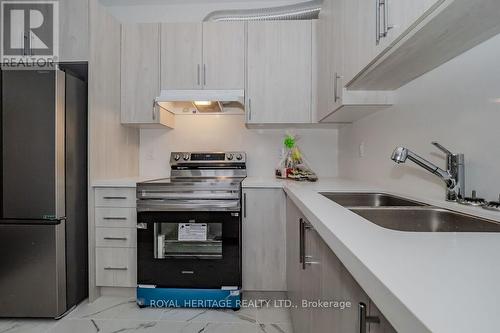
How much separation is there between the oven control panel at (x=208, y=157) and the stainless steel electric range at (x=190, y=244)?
0.58m

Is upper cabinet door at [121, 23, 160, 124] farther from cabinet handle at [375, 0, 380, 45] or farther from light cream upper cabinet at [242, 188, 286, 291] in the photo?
cabinet handle at [375, 0, 380, 45]

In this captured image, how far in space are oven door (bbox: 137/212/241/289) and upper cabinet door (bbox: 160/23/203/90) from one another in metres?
1.11

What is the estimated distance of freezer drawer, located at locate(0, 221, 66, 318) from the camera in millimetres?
1764

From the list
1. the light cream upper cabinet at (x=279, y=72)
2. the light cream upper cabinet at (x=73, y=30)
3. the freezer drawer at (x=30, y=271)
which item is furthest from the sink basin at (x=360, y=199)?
the light cream upper cabinet at (x=73, y=30)

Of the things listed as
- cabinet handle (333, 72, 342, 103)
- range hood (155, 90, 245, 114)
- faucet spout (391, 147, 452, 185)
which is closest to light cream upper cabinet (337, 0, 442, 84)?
cabinet handle (333, 72, 342, 103)

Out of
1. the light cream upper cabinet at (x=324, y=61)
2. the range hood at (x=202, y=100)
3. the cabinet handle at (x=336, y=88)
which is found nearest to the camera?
the cabinet handle at (x=336, y=88)

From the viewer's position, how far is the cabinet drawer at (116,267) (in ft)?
6.64

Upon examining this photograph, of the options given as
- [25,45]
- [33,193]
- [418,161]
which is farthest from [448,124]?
[25,45]

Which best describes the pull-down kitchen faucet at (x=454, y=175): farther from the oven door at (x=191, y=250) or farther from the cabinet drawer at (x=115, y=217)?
the cabinet drawer at (x=115, y=217)

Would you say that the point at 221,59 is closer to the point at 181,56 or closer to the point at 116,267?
the point at 181,56

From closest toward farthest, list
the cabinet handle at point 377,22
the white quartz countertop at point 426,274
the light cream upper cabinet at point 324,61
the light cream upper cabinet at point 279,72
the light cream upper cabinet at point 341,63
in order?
the white quartz countertop at point 426,274, the cabinet handle at point 377,22, the light cream upper cabinet at point 341,63, the light cream upper cabinet at point 324,61, the light cream upper cabinet at point 279,72

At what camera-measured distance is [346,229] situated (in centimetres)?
68

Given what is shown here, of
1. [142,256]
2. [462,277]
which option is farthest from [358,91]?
[142,256]

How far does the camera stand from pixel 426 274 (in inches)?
16.6
